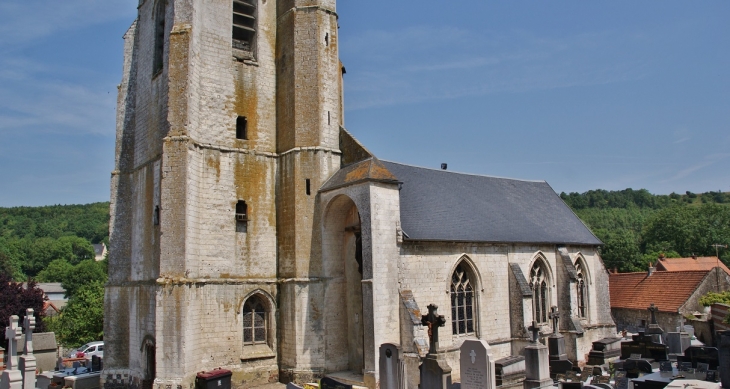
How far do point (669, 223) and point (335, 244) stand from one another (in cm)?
4984

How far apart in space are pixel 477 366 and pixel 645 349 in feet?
Result: 34.6

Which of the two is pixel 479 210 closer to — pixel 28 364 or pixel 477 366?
pixel 477 366

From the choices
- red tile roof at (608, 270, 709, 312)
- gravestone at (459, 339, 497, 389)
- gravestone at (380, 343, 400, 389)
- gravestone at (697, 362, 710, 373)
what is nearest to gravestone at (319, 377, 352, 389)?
gravestone at (380, 343, 400, 389)

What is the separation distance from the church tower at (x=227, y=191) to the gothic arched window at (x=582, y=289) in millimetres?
11712

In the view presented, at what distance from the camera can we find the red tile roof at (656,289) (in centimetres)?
2625

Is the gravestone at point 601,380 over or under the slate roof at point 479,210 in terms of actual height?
under

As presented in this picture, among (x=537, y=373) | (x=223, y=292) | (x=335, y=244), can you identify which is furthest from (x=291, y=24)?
(x=537, y=373)

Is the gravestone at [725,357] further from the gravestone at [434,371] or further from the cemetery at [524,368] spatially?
the gravestone at [434,371]

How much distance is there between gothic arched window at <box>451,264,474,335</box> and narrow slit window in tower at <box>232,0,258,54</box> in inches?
393

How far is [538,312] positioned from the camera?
67.2ft

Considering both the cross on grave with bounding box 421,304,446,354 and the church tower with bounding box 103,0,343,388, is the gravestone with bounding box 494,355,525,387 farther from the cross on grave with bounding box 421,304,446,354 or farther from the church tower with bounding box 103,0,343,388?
the church tower with bounding box 103,0,343,388

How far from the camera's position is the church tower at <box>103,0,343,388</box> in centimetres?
1531

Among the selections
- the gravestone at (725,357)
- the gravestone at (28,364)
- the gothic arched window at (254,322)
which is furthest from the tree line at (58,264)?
the gravestone at (725,357)

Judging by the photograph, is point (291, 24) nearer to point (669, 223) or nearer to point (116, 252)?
point (116, 252)
